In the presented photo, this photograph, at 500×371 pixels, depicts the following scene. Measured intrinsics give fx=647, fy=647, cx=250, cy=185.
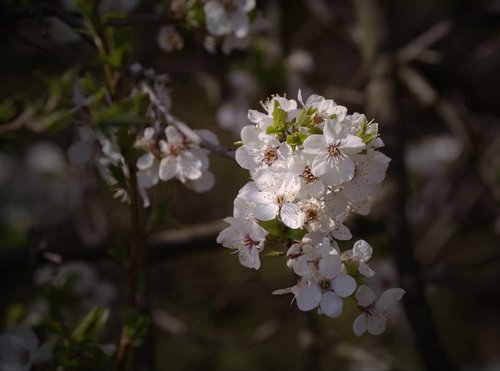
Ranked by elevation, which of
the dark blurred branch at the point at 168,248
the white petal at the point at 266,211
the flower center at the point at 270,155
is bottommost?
the dark blurred branch at the point at 168,248

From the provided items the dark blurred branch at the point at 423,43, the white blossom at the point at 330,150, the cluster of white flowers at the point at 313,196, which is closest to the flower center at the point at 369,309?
the cluster of white flowers at the point at 313,196

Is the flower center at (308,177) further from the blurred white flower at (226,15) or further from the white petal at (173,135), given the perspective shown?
the blurred white flower at (226,15)

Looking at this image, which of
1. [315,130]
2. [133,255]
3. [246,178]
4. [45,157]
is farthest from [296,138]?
[246,178]

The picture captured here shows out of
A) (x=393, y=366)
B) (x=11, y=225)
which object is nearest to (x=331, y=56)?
(x=11, y=225)

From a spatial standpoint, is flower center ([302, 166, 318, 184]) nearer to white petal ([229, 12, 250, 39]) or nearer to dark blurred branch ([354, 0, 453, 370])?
white petal ([229, 12, 250, 39])

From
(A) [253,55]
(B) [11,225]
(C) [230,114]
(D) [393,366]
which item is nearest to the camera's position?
(D) [393,366]

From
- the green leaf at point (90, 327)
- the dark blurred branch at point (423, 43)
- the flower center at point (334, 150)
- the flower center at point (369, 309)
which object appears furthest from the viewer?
the dark blurred branch at point (423, 43)

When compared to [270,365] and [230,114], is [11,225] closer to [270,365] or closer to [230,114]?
[230,114]
